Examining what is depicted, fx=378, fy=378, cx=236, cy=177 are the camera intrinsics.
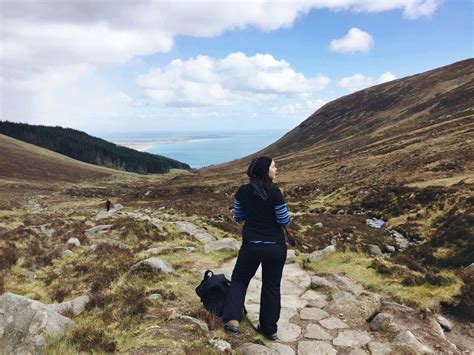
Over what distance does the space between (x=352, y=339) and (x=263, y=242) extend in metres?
2.84

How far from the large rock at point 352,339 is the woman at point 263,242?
4.50 feet

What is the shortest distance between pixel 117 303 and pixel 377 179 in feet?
130

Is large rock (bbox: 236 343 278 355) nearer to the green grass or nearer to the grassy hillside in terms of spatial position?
the green grass

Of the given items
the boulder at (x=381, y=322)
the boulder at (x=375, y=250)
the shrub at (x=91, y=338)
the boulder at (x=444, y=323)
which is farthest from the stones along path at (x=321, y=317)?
the boulder at (x=375, y=250)

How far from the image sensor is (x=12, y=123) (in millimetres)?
184000

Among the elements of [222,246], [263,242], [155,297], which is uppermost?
[263,242]

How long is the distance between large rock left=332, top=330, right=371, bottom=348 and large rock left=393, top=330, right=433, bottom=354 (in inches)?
24.3

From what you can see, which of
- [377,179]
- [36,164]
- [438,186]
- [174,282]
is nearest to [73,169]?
[36,164]

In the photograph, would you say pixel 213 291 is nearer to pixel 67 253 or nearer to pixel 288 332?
pixel 288 332

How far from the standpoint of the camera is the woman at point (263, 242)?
7.53 metres

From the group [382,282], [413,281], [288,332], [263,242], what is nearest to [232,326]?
[288,332]

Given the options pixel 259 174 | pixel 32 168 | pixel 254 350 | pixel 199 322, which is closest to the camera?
pixel 254 350

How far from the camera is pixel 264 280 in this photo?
784 cm

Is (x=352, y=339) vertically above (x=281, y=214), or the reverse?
(x=281, y=214)
